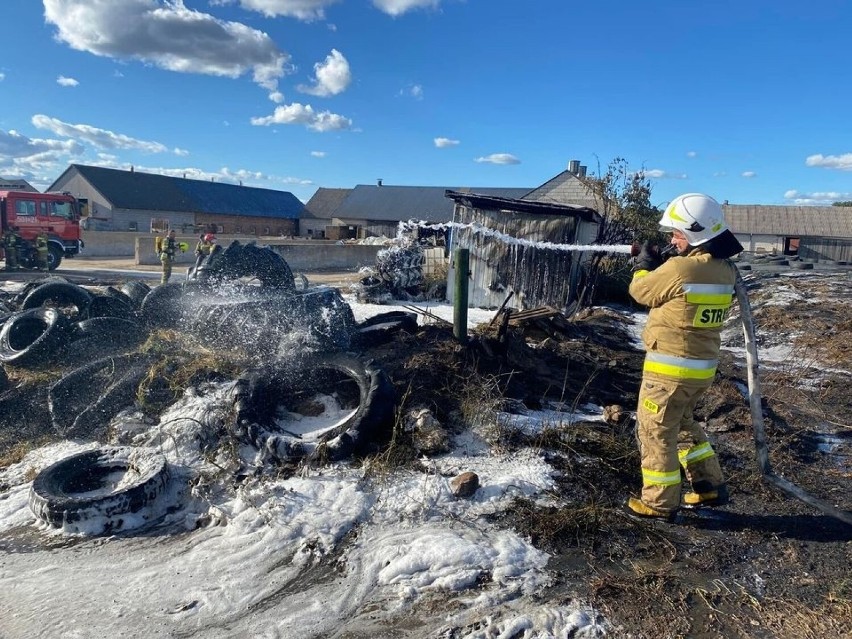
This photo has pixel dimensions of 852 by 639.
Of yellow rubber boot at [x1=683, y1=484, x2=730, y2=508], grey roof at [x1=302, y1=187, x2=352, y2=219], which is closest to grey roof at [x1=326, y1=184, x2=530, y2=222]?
grey roof at [x1=302, y1=187, x2=352, y2=219]

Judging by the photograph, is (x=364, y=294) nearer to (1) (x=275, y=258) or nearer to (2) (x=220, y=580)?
(1) (x=275, y=258)

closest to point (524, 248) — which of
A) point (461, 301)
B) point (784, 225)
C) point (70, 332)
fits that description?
point (461, 301)

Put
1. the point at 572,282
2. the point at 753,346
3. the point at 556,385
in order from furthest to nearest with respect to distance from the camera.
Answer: the point at 572,282 → the point at 556,385 → the point at 753,346

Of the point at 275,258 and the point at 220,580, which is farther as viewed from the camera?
the point at 275,258

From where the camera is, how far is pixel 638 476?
14.3 ft

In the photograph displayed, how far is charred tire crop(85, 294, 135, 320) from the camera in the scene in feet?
23.1

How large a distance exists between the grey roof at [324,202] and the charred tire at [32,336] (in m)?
50.9

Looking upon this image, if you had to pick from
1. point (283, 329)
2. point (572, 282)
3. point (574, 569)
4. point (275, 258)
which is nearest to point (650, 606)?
point (574, 569)

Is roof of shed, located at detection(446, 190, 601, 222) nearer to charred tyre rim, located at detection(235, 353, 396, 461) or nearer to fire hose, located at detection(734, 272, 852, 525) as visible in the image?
charred tyre rim, located at detection(235, 353, 396, 461)

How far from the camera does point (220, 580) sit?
10.4ft

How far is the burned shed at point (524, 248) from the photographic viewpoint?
40.5ft

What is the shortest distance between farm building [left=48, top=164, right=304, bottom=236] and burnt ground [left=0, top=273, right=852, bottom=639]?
4314cm

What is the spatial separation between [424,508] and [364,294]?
9818 millimetres

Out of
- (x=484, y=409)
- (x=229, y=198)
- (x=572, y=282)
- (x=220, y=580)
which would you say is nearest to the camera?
(x=220, y=580)
